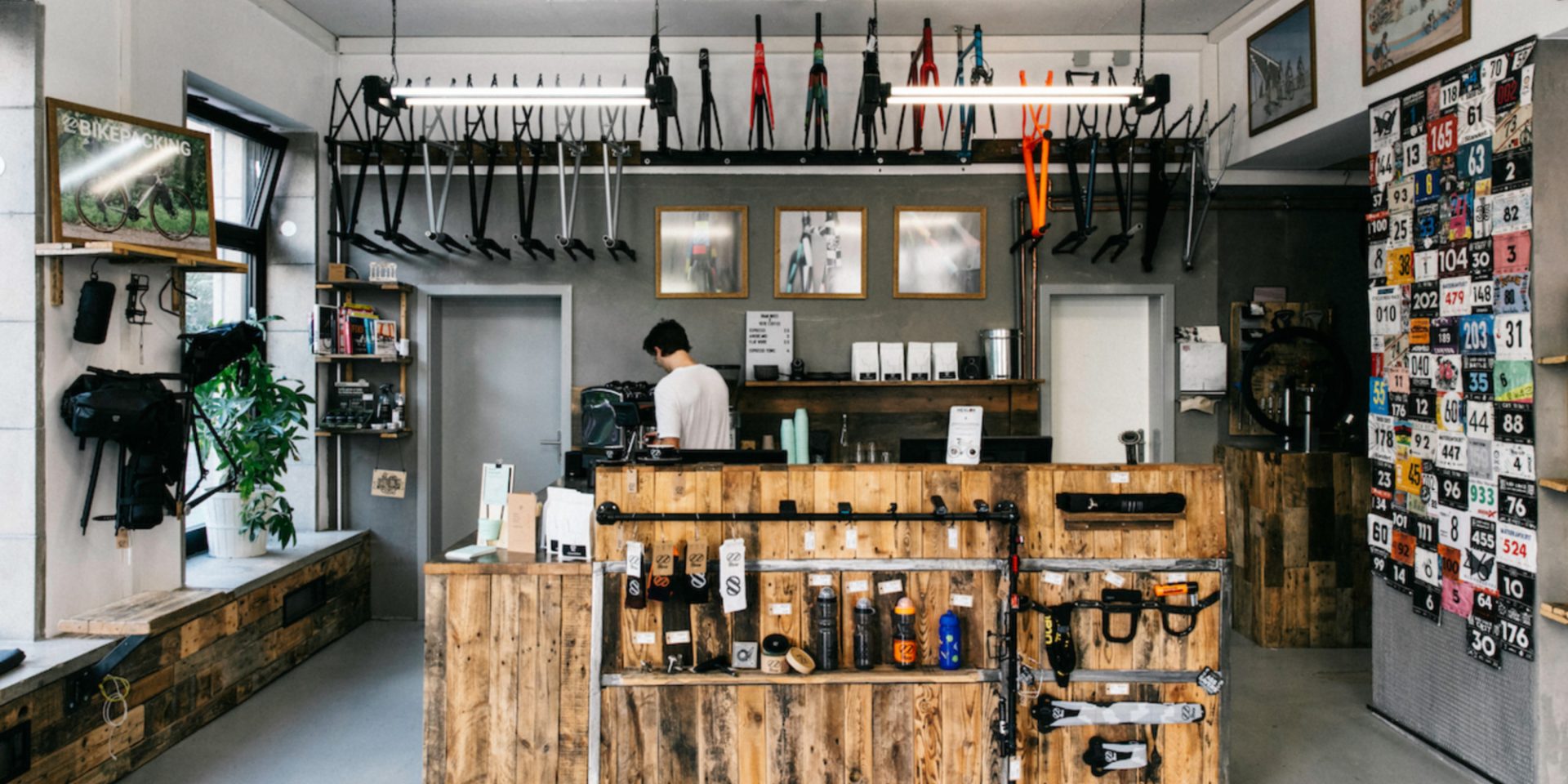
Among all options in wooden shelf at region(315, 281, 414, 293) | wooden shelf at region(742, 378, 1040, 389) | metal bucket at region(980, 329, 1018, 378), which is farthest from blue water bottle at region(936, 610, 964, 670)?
wooden shelf at region(315, 281, 414, 293)

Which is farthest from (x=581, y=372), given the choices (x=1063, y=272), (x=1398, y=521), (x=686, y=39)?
(x=1398, y=521)

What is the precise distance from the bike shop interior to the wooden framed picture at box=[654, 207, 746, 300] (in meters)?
0.03

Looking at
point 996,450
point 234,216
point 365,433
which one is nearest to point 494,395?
point 365,433

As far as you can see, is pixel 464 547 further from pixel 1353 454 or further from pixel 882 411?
pixel 1353 454

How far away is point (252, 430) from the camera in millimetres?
4047

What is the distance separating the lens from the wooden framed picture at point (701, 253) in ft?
16.8

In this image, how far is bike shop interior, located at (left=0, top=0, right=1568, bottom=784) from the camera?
2.83 m

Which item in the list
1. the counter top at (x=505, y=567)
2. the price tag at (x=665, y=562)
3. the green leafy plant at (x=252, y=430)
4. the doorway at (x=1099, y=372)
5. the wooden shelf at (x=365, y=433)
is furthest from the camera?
the doorway at (x=1099, y=372)

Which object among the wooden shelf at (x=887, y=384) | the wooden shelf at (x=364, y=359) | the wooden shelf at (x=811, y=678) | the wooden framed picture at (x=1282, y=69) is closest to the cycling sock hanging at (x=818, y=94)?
the wooden shelf at (x=887, y=384)

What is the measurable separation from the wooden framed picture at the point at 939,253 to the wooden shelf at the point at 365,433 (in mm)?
3147

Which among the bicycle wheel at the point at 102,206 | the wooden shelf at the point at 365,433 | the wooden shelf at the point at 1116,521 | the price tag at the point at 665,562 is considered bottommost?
the price tag at the point at 665,562

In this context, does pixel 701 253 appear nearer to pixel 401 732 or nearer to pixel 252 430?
pixel 252 430

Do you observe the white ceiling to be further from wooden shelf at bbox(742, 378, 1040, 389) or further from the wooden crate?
the wooden crate

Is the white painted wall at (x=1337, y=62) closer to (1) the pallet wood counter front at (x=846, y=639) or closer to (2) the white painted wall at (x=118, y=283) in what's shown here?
(1) the pallet wood counter front at (x=846, y=639)
